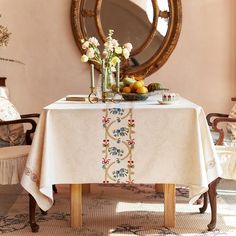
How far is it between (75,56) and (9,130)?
4.06ft

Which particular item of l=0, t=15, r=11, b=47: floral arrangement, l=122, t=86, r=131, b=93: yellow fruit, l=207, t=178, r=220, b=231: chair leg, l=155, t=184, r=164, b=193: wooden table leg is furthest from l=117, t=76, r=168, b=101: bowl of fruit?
l=0, t=15, r=11, b=47: floral arrangement

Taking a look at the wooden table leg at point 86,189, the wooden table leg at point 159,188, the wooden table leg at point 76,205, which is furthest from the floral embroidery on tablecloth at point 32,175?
the wooden table leg at point 159,188

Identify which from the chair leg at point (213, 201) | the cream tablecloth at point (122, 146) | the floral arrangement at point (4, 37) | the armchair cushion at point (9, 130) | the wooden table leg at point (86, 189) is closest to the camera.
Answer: the cream tablecloth at point (122, 146)

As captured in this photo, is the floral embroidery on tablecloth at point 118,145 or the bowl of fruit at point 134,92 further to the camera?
the bowl of fruit at point 134,92

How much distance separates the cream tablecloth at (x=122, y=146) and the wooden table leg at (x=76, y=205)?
140 millimetres

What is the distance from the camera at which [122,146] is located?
2.39 metres

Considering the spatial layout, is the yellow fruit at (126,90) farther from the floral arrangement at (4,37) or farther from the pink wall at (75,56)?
the floral arrangement at (4,37)

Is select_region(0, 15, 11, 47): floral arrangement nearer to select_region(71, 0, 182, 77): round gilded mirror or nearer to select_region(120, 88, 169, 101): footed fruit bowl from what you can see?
select_region(71, 0, 182, 77): round gilded mirror

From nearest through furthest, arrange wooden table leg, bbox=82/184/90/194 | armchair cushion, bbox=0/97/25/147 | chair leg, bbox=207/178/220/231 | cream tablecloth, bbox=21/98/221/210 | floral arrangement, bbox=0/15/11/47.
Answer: cream tablecloth, bbox=21/98/221/210 < chair leg, bbox=207/178/220/231 < armchair cushion, bbox=0/97/25/147 < wooden table leg, bbox=82/184/90/194 < floral arrangement, bbox=0/15/11/47

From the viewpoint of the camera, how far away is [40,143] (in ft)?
7.87

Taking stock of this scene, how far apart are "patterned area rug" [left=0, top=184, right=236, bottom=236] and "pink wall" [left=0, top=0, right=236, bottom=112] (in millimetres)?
1145

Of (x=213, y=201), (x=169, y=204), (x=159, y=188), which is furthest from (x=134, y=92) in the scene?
(x=159, y=188)

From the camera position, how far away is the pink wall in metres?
3.94

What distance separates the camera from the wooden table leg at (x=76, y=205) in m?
2.54
